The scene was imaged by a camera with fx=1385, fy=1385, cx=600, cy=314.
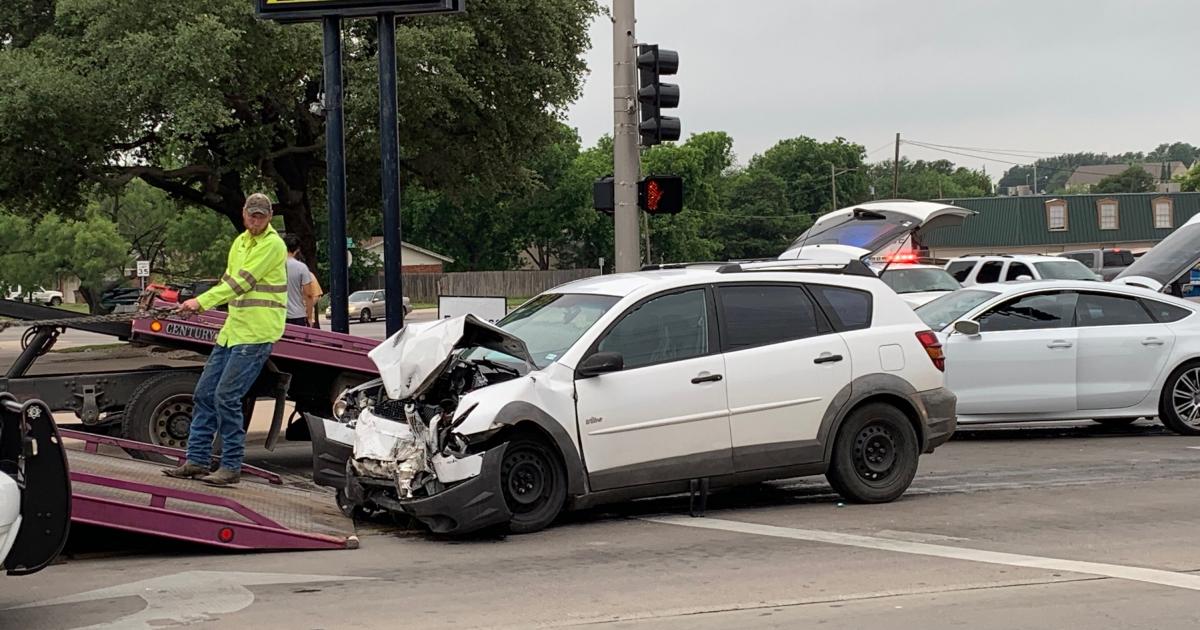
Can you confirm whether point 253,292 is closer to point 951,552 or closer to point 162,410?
point 162,410

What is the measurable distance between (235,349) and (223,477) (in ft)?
2.77

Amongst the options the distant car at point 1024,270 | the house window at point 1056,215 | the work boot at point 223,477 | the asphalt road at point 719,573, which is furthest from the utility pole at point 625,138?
the house window at point 1056,215

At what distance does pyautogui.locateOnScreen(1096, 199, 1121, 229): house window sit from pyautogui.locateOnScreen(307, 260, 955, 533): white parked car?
81410 millimetres

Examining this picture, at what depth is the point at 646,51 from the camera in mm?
15789

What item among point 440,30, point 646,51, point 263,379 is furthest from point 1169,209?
point 263,379

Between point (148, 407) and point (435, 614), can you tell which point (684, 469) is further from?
point (148, 407)

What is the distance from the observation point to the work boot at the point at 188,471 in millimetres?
9078

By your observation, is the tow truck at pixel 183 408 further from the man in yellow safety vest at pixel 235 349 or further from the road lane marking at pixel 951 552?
the road lane marking at pixel 951 552

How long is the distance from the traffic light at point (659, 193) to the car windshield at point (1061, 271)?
41.6ft

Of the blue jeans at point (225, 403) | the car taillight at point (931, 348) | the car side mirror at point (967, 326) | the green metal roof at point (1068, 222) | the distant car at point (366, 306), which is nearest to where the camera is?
the blue jeans at point (225, 403)

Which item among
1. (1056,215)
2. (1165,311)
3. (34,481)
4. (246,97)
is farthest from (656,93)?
(1056,215)

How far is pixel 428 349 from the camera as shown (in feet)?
27.9

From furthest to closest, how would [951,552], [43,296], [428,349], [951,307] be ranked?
[43,296], [951,307], [428,349], [951,552]

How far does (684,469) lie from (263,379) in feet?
13.2
